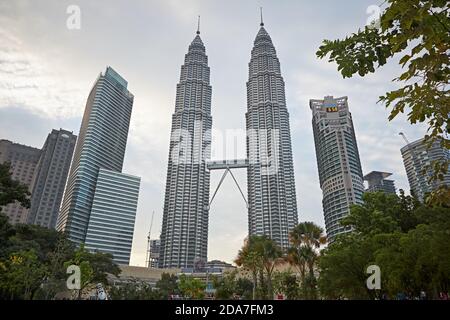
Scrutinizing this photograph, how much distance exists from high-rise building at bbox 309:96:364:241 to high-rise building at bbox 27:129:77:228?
443ft

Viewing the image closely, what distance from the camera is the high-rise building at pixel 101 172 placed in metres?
143

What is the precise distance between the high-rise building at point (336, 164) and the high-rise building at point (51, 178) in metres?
135

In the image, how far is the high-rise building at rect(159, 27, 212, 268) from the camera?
126m

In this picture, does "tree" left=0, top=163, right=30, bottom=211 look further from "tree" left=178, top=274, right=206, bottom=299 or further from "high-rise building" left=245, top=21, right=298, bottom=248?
"high-rise building" left=245, top=21, right=298, bottom=248

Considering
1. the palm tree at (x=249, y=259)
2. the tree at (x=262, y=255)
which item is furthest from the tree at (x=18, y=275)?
the tree at (x=262, y=255)

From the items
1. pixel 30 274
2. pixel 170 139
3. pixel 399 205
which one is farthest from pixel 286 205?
pixel 30 274

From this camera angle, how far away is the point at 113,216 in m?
150

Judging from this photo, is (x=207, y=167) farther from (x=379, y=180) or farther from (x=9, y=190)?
(x=379, y=180)

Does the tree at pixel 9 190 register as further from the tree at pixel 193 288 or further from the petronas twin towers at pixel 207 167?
the petronas twin towers at pixel 207 167

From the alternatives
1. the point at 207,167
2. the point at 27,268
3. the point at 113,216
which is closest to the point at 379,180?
the point at 207,167

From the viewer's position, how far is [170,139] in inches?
5866

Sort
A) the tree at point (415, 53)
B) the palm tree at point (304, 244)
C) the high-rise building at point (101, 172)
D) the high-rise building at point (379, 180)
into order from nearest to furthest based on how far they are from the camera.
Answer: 1. the tree at point (415, 53)
2. the palm tree at point (304, 244)
3. the high-rise building at point (101, 172)
4. the high-rise building at point (379, 180)

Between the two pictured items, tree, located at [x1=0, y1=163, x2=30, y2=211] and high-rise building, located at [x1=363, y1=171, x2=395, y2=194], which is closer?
tree, located at [x1=0, y1=163, x2=30, y2=211]

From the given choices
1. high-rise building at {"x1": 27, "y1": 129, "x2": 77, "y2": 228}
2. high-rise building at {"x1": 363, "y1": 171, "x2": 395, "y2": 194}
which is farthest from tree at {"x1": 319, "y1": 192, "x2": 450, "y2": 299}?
high-rise building at {"x1": 363, "y1": 171, "x2": 395, "y2": 194}
